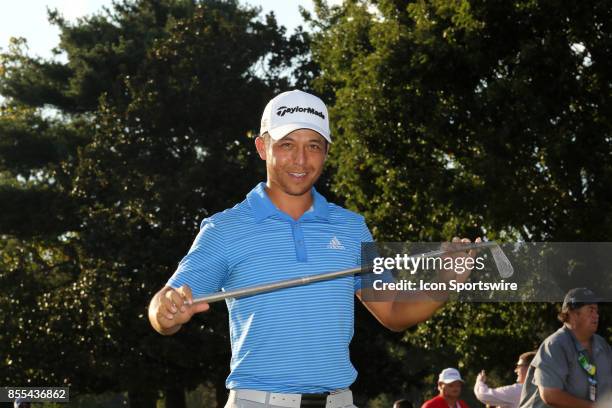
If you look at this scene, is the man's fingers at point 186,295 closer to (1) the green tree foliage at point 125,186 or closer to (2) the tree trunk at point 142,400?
(1) the green tree foliage at point 125,186

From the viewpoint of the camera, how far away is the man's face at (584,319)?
8.91 meters

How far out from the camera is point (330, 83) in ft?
112

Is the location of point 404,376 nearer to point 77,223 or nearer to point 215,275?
point 77,223

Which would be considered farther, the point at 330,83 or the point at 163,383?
the point at 163,383

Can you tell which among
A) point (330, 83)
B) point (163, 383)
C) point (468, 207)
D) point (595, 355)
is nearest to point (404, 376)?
point (163, 383)

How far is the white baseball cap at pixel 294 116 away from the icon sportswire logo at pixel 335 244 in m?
0.47

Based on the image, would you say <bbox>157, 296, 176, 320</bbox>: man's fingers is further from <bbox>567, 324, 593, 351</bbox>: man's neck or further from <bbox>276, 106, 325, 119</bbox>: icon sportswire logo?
<bbox>567, 324, 593, 351</bbox>: man's neck

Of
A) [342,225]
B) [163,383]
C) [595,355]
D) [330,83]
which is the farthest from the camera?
[163,383]

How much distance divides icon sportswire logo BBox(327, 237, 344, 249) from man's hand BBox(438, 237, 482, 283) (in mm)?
464

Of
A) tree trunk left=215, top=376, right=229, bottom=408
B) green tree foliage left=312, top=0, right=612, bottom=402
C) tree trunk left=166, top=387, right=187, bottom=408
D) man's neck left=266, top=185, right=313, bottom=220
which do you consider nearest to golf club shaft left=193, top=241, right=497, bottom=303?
man's neck left=266, top=185, right=313, bottom=220

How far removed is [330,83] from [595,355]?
2565 cm

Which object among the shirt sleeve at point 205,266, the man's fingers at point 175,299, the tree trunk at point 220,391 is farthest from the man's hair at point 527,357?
the tree trunk at point 220,391

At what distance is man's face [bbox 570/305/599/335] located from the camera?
8.91 m

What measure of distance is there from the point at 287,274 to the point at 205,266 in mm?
359
